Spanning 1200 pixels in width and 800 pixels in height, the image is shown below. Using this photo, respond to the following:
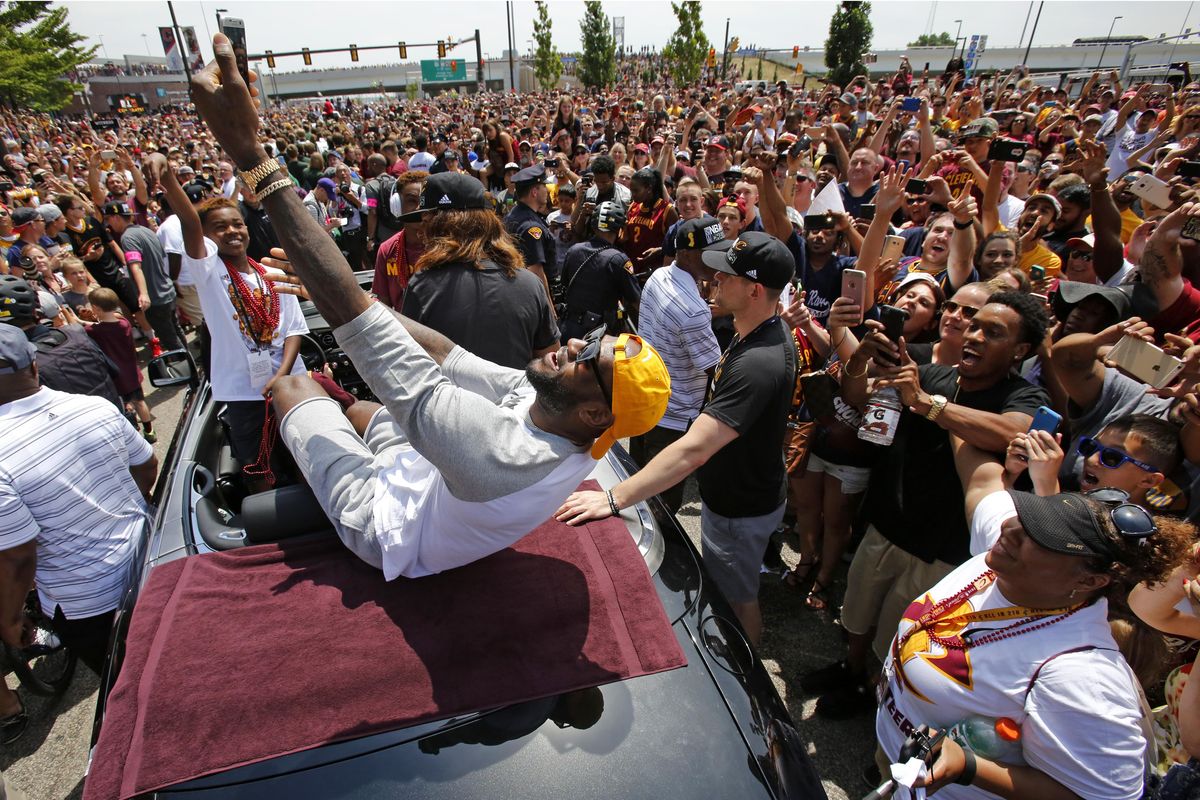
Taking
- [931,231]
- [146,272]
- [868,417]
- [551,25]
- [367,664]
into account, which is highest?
[551,25]

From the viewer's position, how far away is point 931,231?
4441 millimetres

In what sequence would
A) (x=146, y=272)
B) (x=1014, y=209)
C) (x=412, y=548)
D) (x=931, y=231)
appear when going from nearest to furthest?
(x=412, y=548) < (x=931, y=231) < (x=1014, y=209) < (x=146, y=272)

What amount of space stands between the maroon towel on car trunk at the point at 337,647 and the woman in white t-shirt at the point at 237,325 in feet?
4.86

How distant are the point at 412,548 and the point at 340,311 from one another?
2.53ft

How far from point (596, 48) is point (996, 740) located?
1916 inches

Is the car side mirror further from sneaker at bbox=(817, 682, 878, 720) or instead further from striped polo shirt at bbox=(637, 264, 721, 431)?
sneaker at bbox=(817, 682, 878, 720)

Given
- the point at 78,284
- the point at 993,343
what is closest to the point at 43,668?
the point at 78,284

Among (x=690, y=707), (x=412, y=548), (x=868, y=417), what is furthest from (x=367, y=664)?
(x=868, y=417)

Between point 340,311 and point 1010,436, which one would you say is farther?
point 1010,436

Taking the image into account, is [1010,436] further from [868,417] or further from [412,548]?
[412,548]

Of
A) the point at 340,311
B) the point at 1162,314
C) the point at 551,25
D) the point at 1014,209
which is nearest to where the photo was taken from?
the point at 340,311

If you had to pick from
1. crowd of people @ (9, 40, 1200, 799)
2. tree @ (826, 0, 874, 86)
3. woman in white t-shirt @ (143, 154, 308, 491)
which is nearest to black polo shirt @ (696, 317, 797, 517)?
crowd of people @ (9, 40, 1200, 799)

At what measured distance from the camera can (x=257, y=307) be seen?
3377mm

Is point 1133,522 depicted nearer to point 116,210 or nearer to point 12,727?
point 12,727
